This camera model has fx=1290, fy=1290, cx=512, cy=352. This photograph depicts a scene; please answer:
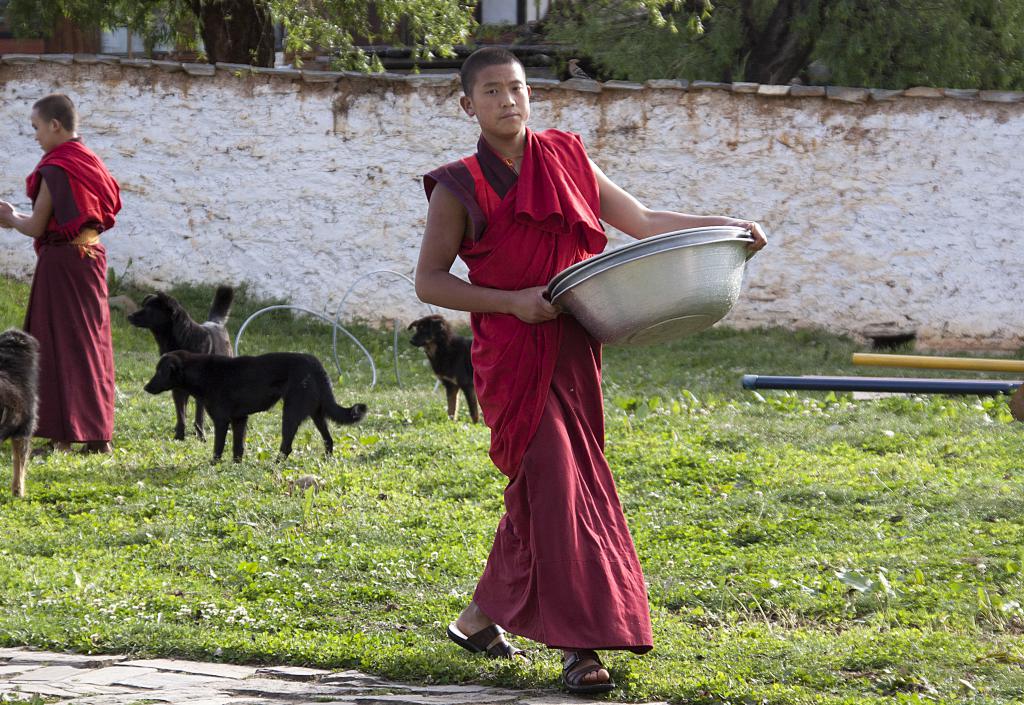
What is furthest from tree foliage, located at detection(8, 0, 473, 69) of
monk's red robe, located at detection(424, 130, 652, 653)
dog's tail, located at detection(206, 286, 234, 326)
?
monk's red robe, located at detection(424, 130, 652, 653)

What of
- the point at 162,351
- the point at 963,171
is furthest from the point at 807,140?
the point at 162,351

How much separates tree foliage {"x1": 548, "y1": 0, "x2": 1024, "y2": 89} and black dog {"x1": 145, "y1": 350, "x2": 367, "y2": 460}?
25.3 feet

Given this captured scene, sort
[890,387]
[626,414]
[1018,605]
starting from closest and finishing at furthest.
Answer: [890,387] → [1018,605] → [626,414]

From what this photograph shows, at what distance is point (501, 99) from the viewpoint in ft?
13.3

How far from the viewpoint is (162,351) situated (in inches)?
337

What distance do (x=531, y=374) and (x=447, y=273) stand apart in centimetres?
43

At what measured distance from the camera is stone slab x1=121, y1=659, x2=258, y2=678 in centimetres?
418

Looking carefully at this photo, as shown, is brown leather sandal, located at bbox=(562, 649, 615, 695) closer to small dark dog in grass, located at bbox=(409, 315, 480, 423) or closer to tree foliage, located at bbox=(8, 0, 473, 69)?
small dark dog in grass, located at bbox=(409, 315, 480, 423)

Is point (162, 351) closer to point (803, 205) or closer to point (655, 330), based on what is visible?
point (655, 330)

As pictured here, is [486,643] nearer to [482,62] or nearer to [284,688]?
[284,688]

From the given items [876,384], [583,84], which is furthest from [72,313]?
[583,84]

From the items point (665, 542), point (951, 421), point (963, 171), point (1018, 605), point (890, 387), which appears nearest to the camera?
point (890, 387)

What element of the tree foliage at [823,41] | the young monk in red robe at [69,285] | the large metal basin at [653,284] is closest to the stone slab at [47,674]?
the large metal basin at [653,284]

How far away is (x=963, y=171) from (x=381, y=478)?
8.30 m
